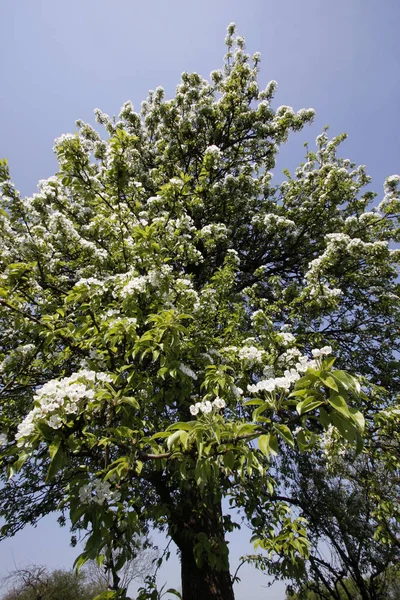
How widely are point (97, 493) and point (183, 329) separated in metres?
1.40

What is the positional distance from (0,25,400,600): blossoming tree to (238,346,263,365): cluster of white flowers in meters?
0.04

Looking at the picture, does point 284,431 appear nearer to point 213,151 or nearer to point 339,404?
point 339,404

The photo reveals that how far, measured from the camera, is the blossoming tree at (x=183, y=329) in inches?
87.8

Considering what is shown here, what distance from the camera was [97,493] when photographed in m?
2.25

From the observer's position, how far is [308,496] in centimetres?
669

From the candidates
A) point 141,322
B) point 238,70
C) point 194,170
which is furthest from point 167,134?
point 141,322

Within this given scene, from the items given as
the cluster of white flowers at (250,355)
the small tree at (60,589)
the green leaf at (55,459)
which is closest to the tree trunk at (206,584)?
the cluster of white flowers at (250,355)

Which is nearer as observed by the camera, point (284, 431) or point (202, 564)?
point (284, 431)

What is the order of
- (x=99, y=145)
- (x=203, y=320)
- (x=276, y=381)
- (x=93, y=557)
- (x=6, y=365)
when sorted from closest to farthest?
1. (x=93, y=557)
2. (x=276, y=381)
3. (x=6, y=365)
4. (x=203, y=320)
5. (x=99, y=145)

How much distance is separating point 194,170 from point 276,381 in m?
9.20

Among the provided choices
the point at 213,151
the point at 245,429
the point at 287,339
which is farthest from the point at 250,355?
the point at 213,151

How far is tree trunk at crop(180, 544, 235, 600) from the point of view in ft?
15.3

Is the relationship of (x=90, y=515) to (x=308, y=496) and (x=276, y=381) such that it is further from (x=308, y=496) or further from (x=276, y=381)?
(x=308, y=496)

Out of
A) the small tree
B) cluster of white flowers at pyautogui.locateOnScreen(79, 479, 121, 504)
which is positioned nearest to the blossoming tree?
cluster of white flowers at pyautogui.locateOnScreen(79, 479, 121, 504)
